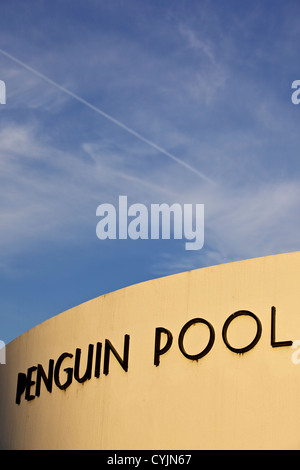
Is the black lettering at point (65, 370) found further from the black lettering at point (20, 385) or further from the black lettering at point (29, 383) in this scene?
the black lettering at point (20, 385)

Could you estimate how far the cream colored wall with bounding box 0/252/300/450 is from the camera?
1122cm

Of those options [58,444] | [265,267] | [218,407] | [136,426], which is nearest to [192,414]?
[218,407]

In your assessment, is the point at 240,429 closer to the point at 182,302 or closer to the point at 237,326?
the point at 237,326

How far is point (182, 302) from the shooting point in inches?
511

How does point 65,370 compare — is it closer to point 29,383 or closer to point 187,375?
point 29,383

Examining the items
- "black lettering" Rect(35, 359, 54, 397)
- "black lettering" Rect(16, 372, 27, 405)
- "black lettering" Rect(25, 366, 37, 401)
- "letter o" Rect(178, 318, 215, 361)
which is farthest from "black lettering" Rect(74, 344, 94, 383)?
"letter o" Rect(178, 318, 215, 361)

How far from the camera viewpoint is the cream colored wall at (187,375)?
1122 cm

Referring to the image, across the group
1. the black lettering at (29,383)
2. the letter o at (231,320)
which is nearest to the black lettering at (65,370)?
the black lettering at (29,383)

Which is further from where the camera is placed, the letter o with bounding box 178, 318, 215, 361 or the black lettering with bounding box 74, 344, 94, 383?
the black lettering with bounding box 74, 344, 94, 383

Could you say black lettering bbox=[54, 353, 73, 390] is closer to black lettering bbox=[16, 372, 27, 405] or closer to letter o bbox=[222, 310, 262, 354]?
black lettering bbox=[16, 372, 27, 405]

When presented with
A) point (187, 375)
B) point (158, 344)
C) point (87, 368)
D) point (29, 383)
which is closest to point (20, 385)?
point (29, 383)

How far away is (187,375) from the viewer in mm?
12406

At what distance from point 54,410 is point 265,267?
6.16 m

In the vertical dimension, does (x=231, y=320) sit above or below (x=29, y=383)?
above
